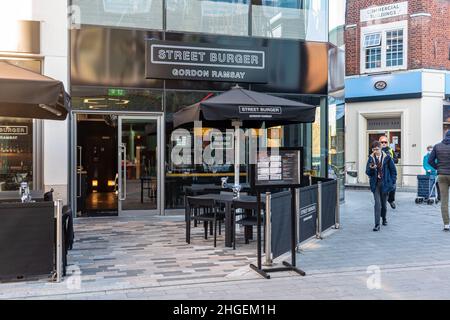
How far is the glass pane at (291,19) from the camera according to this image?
12.6 metres

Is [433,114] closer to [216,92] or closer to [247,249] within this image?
[216,92]

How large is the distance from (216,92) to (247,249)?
5242mm

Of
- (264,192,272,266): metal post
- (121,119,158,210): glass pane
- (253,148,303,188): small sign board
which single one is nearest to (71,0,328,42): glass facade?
(121,119,158,210): glass pane

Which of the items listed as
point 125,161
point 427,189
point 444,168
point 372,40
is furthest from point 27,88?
point 372,40

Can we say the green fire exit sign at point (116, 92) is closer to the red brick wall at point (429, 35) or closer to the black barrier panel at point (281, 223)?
the black barrier panel at point (281, 223)

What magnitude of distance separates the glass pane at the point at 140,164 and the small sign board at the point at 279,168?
589 centimetres

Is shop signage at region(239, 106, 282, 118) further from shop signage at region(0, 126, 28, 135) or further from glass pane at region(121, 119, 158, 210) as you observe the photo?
shop signage at region(0, 126, 28, 135)

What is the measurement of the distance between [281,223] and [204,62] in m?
6.27

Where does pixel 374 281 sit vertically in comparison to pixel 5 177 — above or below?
below

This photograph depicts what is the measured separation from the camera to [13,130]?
10.8 m

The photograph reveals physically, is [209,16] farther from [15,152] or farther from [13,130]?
[15,152]

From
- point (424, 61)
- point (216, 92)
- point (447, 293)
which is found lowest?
point (447, 293)

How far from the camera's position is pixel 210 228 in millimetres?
9297
